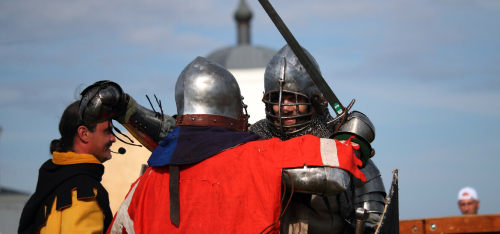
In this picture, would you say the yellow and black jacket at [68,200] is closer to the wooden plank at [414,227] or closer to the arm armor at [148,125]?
the arm armor at [148,125]

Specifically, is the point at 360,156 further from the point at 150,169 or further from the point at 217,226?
the point at 150,169

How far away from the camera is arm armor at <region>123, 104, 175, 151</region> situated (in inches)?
170

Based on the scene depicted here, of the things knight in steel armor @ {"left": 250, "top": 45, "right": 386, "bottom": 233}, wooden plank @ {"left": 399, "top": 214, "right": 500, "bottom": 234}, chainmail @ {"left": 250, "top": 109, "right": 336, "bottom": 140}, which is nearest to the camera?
knight in steel armor @ {"left": 250, "top": 45, "right": 386, "bottom": 233}

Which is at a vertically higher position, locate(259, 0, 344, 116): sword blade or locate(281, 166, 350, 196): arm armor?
locate(259, 0, 344, 116): sword blade

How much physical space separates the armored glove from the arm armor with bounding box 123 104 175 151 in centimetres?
29

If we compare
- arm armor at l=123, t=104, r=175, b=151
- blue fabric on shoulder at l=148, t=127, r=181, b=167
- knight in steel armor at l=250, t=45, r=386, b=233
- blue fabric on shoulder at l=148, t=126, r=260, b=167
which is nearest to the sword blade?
knight in steel armor at l=250, t=45, r=386, b=233

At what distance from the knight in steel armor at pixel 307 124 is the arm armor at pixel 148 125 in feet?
2.58

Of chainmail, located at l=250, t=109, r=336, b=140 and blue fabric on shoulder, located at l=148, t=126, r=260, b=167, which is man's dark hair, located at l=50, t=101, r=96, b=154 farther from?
chainmail, located at l=250, t=109, r=336, b=140

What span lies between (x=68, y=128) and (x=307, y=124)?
1743 millimetres

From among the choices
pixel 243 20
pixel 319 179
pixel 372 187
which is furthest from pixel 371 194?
pixel 243 20

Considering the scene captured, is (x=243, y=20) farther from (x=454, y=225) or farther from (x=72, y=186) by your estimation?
(x=72, y=186)

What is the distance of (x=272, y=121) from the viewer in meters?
4.36

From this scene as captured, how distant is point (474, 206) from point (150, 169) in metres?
5.51

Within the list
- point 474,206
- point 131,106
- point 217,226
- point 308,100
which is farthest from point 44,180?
point 474,206
